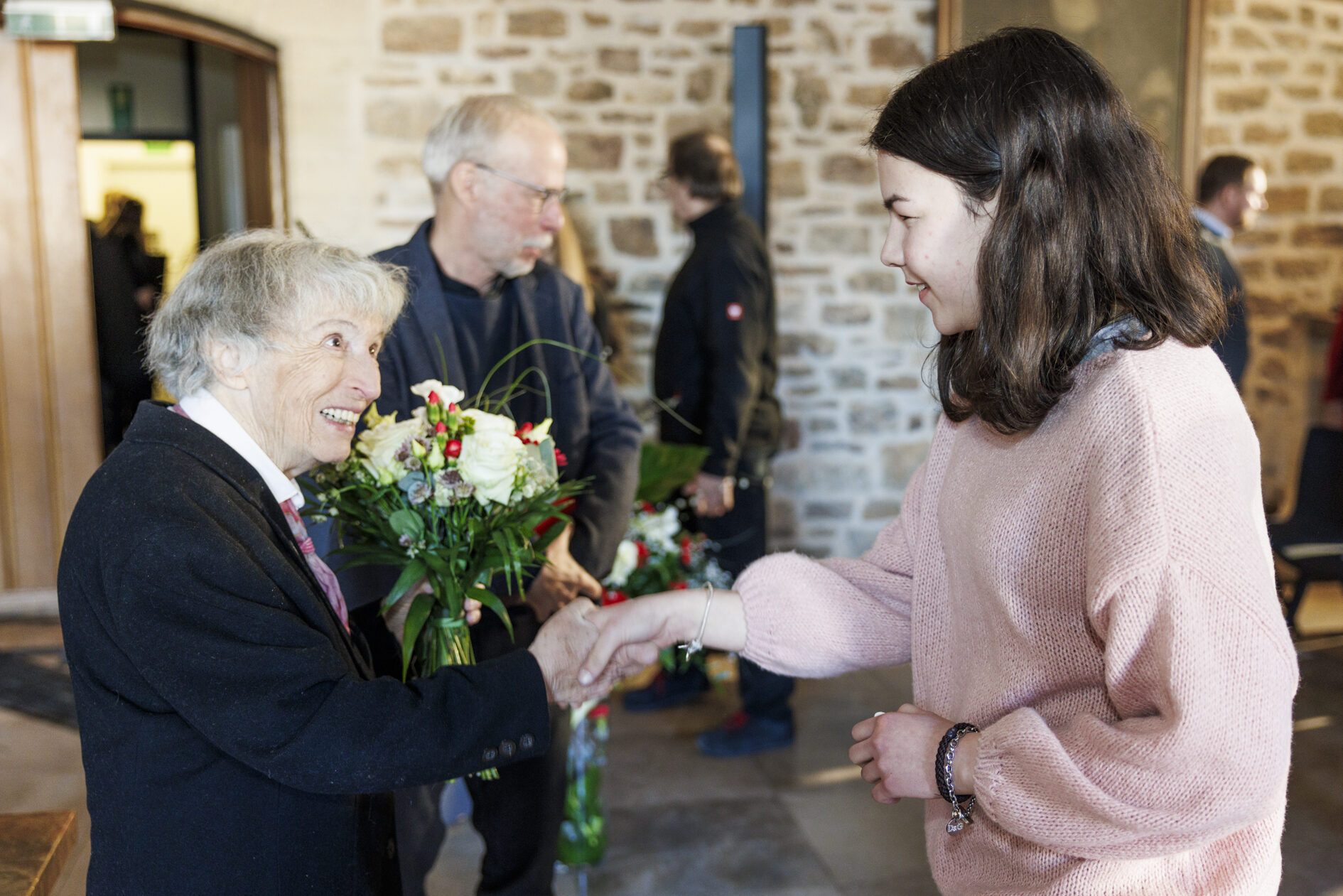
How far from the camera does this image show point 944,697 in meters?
1.49

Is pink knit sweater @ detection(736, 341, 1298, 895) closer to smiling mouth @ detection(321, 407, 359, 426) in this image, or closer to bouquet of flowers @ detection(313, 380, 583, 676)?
bouquet of flowers @ detection(313, 380, 583, 676)

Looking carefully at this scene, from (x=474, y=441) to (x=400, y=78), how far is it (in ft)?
13.2

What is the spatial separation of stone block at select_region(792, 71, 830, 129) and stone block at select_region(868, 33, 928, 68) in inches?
11.3

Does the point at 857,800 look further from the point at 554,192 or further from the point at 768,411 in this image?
the point at 554,192

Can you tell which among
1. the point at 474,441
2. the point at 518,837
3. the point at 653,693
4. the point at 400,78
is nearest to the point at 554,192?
the point at 474,441

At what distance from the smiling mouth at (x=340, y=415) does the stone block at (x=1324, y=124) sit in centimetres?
628

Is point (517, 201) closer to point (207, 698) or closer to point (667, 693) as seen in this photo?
point (207, 698)

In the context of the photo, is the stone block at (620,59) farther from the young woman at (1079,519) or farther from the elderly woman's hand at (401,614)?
the young woman at (1079,519)

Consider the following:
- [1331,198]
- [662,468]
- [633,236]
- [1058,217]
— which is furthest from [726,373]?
[1331,198]

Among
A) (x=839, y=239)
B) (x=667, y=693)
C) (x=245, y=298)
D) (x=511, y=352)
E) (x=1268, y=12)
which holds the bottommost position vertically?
(x=667, y=693)

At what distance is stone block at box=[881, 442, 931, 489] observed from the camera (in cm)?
593

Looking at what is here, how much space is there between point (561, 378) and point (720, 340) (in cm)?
160

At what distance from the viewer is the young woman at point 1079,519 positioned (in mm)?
1061

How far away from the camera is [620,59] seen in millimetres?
5441
